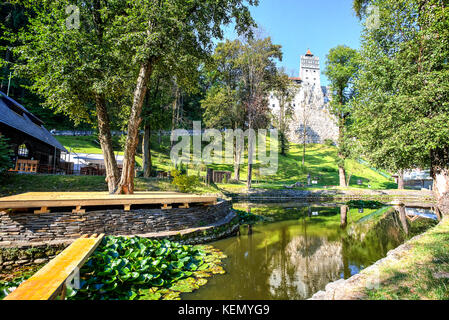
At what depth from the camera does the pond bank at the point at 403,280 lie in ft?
10.5

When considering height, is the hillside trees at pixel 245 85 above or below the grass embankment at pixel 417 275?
above

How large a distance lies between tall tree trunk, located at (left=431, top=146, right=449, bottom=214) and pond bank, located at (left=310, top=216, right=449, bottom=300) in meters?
4.65

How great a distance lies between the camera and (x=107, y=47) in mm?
10414

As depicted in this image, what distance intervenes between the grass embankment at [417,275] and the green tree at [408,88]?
4364 millimetres

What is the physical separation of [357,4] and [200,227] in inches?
540

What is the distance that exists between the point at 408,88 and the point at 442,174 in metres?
3.54

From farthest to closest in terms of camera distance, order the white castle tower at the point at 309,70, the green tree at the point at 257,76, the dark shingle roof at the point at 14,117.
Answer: the white castle tower at the point at 309,70
the green tree at the point at 257,76
the dark shingle roof at the point at 14,117

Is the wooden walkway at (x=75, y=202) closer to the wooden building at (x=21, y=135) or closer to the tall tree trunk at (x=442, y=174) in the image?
the wooden building at (x=21, y=135)

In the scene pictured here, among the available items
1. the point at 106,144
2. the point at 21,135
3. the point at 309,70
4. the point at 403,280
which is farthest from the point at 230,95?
the point at 309,70

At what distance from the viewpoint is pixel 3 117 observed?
13.2 m

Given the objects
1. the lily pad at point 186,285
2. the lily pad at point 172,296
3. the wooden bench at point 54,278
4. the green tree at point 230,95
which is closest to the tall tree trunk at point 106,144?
the wooden bench at point 54,278
